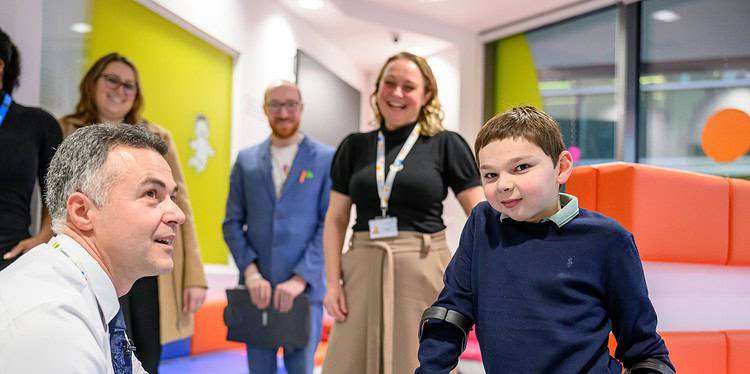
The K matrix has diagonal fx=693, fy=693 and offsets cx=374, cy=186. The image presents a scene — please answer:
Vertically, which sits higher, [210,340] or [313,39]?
[313,39]

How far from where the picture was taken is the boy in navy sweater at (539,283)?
1563 mm

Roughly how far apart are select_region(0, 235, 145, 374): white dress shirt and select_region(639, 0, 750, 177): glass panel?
583cm

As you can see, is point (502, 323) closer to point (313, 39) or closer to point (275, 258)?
point (275, 258)

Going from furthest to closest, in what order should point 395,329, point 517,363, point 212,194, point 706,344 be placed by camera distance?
point 212,194 → point 395,329 → point 706,344 → point 517,363

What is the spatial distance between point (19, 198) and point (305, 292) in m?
1.31

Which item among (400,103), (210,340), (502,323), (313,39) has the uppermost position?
(313,39)

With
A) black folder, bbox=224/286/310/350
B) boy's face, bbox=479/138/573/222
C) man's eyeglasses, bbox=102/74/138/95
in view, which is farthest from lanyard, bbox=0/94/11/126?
boy's face, bbox=479/138/573/222

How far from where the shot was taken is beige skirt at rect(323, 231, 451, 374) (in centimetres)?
238

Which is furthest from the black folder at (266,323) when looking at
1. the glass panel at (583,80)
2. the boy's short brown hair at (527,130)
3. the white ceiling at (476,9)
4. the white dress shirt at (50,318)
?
the white ceiling at (476,9)

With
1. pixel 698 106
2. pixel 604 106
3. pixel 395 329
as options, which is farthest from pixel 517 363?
pixel 604 106

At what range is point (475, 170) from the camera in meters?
2.50

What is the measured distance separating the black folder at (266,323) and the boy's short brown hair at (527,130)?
5.50 ft

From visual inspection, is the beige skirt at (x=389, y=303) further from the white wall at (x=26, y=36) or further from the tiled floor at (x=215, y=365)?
the tiled floor at (x=215, y=365)

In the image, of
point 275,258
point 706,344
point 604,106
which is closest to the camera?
point 706,344
